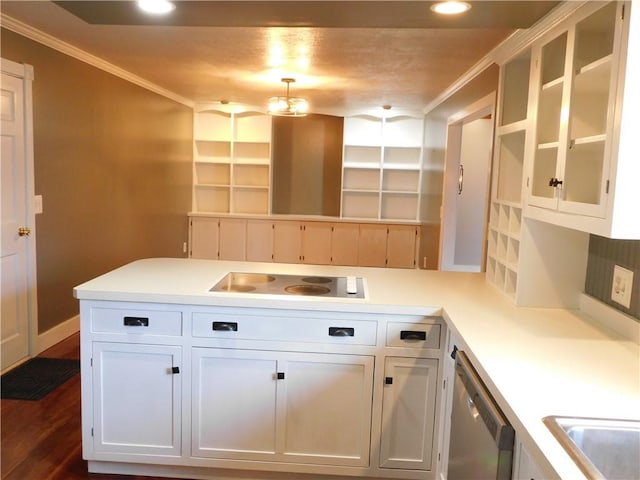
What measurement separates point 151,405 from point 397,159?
5.29 meters

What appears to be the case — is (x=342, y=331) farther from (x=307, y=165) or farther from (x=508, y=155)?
(x=307, y=165)

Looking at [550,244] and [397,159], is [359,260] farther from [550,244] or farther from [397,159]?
[550,244]

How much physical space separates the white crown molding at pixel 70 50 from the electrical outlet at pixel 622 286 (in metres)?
3.54

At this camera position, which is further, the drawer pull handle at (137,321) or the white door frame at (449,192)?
the white door frame at (449,192)

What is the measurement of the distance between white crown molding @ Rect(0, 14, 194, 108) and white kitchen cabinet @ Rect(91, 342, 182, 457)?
7.34 ft

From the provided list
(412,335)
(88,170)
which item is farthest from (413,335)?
(88,170)

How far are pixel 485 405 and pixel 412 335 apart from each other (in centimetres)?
71

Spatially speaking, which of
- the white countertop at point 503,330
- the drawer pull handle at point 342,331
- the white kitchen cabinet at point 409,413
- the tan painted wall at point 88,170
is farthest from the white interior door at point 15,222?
the white kitchen cabinet at point 409,413

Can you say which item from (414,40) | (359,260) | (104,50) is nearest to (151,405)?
(414,40)

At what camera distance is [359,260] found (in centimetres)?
672

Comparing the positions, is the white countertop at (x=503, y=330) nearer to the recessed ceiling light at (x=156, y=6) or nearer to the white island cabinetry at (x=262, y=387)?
the white island cabinetry at (x=262, y=387)

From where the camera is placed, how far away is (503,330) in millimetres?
1902

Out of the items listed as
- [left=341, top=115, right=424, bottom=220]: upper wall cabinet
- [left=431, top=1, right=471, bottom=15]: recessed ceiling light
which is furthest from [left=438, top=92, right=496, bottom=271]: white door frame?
[left=431, top=1, right=471, bottom=15]: recessed ceiling light

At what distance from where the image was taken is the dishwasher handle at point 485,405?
1.33m
